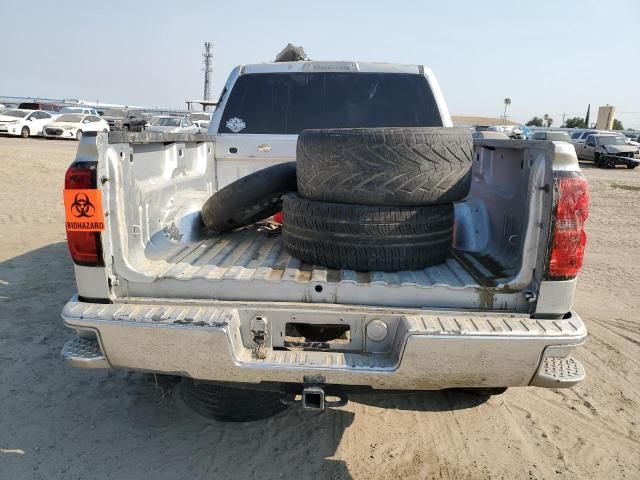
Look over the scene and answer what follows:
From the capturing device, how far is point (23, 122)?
26.1 m

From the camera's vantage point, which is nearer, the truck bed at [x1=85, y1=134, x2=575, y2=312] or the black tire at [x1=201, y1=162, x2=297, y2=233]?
the truck bed at [x1=85, y1=134, x2=575, y2=312]

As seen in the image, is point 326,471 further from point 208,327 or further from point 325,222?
point 325,222

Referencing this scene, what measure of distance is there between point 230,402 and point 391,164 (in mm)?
1690

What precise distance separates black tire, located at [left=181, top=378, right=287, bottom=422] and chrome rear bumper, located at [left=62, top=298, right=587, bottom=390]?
625mm

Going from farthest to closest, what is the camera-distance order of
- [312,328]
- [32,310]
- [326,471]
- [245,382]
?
[32,310], [326,471], [312,328], [245,382]

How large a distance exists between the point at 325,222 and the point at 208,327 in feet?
2.59

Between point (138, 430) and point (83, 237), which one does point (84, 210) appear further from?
Answer: point (138, 430)

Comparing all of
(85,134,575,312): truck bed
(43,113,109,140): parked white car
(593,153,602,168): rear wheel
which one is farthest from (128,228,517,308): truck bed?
(593,153,602,168): rear wheel

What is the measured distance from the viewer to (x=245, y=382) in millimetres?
2340

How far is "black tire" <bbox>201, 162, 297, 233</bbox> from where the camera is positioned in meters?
3.14

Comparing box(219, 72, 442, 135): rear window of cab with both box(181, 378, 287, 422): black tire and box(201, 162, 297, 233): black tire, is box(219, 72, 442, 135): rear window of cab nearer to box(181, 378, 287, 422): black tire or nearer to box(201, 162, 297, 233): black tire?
box(201, 162, 297, 233): black tire

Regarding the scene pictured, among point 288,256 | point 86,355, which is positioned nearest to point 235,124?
point 288,256

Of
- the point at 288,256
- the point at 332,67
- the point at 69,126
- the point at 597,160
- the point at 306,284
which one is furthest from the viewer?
the point at 69,126

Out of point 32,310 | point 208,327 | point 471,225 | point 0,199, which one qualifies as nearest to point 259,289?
point 208,327
